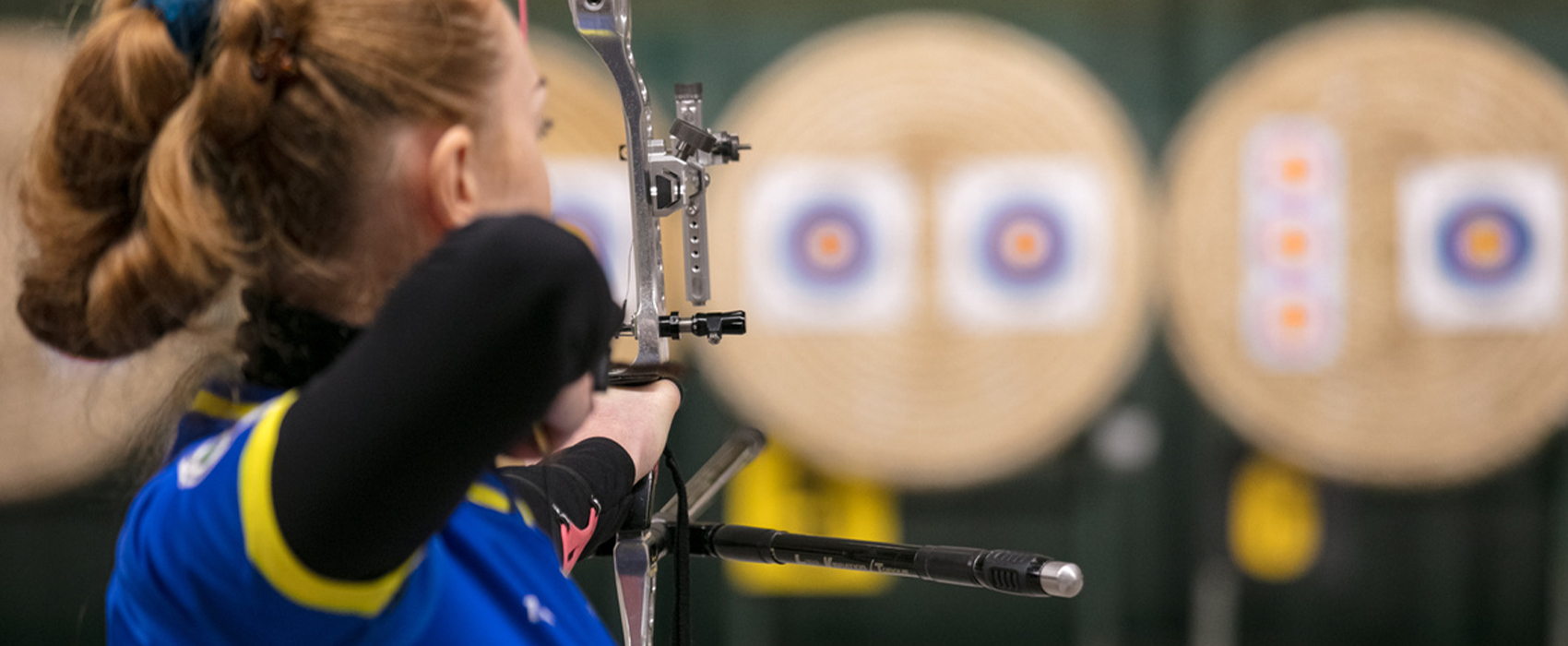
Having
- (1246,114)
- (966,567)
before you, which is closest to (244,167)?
(966,567)

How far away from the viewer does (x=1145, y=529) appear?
1.97m

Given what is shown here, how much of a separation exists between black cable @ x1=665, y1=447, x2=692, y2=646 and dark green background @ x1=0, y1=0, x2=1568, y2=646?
1307 millimetres

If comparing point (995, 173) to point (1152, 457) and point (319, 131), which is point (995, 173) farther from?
point (319, 131)

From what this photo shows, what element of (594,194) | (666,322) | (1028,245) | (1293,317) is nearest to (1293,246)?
(1293,317)

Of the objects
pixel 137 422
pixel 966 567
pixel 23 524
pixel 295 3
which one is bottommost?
pixel 23 524

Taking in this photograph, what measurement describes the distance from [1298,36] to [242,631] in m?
1.99

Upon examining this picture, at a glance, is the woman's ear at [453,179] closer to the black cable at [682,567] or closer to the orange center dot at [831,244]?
→ the black cable at [682,567]

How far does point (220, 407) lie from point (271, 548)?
0.09m

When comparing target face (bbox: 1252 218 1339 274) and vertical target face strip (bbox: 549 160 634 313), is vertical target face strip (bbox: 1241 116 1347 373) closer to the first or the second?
target face (bbox: 1252 218 1339 274)

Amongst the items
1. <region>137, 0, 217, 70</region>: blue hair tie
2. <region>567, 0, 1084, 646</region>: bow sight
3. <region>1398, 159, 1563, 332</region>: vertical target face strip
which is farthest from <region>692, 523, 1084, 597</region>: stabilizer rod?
<region>1398, 159, 1563, 332</region>: vertical target face strip

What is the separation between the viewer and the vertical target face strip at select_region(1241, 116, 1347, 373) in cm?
199

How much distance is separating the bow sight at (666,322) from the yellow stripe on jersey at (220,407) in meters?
0.28

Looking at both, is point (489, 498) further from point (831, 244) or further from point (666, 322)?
point (831, 244)

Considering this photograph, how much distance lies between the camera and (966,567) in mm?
569
